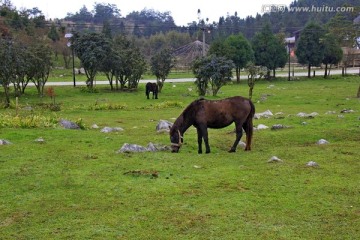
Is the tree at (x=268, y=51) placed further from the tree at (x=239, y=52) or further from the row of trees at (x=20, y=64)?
the row of trees at (x=20, y=64)

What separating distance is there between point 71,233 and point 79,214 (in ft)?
3.23

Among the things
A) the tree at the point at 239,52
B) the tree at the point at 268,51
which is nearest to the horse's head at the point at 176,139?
the tree at the point at 239,52

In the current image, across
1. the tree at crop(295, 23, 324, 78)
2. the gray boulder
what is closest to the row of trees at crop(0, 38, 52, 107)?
the gray boulder

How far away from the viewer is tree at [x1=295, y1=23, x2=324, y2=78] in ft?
218

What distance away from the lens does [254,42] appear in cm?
6825

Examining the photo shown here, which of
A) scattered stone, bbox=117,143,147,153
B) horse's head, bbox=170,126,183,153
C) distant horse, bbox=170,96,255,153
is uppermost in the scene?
distant horse, bbox=170,96,255,153

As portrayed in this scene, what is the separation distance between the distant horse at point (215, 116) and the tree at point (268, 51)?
2002 inches

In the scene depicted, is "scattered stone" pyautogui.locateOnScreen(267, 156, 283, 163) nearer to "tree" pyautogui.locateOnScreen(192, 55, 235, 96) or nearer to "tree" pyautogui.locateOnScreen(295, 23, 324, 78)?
"tree" pyautogui.locateOnScreen(192, 55, 235, 96)

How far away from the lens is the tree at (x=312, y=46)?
66.4 metres

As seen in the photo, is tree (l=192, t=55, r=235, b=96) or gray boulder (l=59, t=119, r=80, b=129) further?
tree (l=192, t=55, r=235, b=96)

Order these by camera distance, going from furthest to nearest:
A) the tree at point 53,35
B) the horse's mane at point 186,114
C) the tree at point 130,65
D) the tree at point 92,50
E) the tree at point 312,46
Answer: the tree at point 53,35 < the tree at point 312,46 < the tree at point 130,65 < the tree at point 92,50 < the horse's mane at point 186,114

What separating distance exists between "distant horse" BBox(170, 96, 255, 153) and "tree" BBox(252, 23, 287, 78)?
50857mm

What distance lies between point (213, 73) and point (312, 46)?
30.5 metres

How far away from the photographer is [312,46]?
66688 mm
